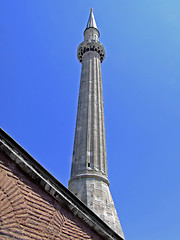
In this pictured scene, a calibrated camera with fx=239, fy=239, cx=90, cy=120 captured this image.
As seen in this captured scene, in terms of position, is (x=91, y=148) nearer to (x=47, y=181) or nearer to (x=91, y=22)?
(x=47, y=181)

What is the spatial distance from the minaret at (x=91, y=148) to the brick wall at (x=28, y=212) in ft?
18.4

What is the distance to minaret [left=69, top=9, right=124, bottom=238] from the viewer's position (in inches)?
386

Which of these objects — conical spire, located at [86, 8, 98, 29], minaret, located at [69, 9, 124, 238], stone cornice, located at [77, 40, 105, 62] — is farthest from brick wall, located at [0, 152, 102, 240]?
conical spire, located at [86, 8, 98, 29]

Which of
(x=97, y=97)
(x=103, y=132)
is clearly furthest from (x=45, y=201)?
(x=97, y=97)

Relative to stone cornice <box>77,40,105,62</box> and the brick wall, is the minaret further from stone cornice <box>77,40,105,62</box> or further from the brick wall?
the brick wall

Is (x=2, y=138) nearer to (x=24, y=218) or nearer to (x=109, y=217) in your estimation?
(x=24, y=218)

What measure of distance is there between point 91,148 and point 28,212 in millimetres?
8799

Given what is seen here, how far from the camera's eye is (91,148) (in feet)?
40.4

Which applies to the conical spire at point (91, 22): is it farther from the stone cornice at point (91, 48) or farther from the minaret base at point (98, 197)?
the minaret base at point (98, 197)

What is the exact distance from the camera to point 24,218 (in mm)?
3473

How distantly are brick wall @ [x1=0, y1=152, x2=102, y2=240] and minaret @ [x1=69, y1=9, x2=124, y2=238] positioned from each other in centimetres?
562

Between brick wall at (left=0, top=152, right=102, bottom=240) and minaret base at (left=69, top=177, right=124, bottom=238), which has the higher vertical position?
minaret base at (left=69, top=177, right=124, bottom=238)

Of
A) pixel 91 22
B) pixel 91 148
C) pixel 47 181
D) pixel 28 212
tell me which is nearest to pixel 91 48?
pixel 91 22

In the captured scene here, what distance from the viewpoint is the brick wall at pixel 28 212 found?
334cm
